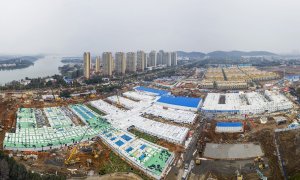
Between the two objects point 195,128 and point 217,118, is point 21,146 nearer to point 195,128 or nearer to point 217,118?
point 195,128

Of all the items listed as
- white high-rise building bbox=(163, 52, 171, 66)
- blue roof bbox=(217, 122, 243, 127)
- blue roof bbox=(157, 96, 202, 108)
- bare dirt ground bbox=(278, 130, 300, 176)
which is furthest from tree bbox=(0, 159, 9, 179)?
white high-rise building bbox=(163, 52, 171, 66)

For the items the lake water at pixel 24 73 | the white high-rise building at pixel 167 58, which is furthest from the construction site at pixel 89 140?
the white high-rise building at pixel 167 58

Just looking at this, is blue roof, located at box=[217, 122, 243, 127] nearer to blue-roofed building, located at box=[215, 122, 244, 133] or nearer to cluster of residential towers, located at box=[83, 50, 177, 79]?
blue-roofed building, located at box=[215, 122, 244, 133]

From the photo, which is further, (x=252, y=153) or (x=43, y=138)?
(x=43, y=138)

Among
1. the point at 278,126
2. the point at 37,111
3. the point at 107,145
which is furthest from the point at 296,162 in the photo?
the point at 37,111

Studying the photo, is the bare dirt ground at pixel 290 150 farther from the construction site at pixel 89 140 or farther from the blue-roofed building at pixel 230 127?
the construction site at pixel 89 140

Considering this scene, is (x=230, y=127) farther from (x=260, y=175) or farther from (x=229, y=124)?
(x=260, y=175)

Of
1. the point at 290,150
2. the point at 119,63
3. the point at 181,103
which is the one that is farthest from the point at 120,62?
the point at 290,150
